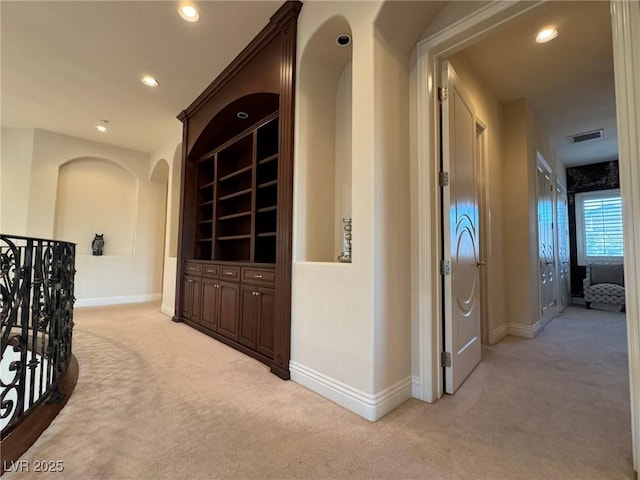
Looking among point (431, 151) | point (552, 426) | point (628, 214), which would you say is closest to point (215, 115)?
point (431, 151)

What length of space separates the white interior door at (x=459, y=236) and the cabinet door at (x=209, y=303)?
2.48 m

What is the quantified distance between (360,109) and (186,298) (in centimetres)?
343

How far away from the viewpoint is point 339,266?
1996mm

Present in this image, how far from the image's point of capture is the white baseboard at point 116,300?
532cm

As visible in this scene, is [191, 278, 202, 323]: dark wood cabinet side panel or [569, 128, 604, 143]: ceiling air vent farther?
[569, 128, 604, 143]: ceiling air vent

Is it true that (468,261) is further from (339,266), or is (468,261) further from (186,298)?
(186,298)

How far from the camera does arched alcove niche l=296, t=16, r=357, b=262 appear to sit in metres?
2.38

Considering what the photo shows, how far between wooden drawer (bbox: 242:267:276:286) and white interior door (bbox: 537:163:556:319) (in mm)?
3590

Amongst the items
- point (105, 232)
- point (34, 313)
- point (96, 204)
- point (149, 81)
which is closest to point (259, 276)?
point (34, 313)

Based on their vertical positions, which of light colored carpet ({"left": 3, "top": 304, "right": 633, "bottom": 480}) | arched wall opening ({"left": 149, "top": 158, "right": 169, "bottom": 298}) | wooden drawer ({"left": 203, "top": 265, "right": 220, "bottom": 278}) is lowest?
light colored carpet ({"left": 3, "top": 304, "right": 633, "bottom": 480})

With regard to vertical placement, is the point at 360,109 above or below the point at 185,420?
above

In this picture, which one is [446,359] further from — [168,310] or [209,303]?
[168,310]

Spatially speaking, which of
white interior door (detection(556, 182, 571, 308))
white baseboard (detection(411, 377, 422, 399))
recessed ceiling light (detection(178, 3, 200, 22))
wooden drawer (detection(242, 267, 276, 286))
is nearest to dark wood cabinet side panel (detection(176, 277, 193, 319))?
wooden drawer (detection(242, 267, 276, 286))

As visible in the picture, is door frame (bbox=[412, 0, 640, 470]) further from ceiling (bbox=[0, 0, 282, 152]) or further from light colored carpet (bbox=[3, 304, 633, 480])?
ceiling (bbox=[0, 0, 282, 152])
